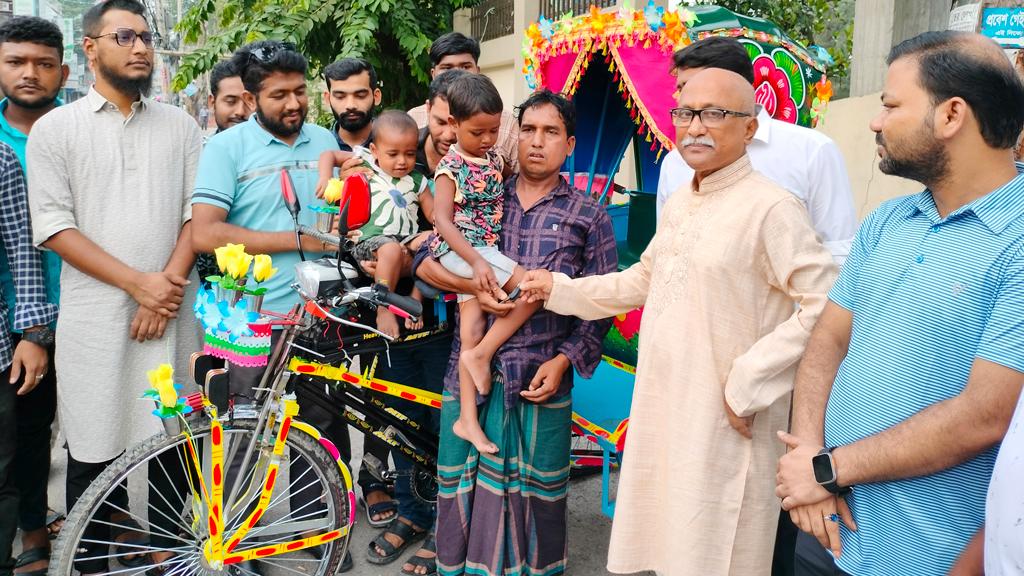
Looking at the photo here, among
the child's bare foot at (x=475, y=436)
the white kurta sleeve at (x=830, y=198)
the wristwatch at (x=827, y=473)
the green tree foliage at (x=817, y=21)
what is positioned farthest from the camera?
the green tree foliage at (x=817, y=21)

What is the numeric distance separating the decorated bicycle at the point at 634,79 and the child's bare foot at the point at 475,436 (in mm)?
541

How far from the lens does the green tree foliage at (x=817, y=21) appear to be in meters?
9.02

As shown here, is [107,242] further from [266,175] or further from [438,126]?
[438,126]

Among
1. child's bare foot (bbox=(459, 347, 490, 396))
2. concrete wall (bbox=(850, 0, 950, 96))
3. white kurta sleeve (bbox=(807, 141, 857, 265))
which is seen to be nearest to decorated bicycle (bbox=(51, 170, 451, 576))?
child's bare foot (bbox=(459, 347, 490, 396))

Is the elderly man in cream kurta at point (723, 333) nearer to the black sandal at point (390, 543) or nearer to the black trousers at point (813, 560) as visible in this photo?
the black trousers at point (813, 560)

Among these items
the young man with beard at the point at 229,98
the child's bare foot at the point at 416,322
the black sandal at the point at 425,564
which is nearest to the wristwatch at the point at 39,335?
the child's bare foot at the point at 416,322

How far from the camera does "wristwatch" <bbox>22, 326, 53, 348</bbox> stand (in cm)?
290

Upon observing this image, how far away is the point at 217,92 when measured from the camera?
14.8 ft

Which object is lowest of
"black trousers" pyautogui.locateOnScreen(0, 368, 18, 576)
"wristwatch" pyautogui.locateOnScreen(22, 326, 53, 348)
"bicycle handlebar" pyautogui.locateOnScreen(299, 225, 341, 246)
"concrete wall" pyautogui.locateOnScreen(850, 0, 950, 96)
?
"black trousers" pyautogui.locateOnScreen(0, 368, 18, 576)

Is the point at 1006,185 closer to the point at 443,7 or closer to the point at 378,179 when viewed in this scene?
the point at 378,179

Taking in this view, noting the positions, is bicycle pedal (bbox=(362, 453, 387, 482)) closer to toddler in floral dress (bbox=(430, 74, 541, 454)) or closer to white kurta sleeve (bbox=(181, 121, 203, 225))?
toddler in floral dress (bbox=(430, 74, 541, 454))

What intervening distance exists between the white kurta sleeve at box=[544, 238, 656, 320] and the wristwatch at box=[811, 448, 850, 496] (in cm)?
94

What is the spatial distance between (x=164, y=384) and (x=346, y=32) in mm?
7066

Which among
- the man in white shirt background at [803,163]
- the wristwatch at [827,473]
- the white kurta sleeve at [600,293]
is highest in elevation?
the man in white shirt background at [803,163]
